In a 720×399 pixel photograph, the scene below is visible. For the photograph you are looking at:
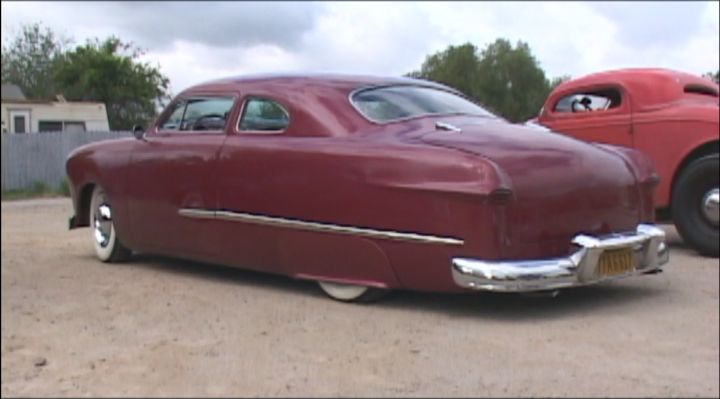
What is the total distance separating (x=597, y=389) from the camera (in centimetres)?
377

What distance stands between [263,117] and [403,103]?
0.90 meters

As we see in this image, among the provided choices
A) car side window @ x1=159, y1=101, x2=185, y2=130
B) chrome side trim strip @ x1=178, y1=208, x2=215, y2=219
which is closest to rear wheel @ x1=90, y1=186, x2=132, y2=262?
car side window @ x1=159, y1=101, x2=185, y2=130

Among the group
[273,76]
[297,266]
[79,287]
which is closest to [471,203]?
[297,266]

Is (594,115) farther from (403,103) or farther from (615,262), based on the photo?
(615,262)

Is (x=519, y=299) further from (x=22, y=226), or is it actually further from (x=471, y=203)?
(x=22, y=226)

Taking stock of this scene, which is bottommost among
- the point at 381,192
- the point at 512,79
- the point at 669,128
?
the point at 381,192

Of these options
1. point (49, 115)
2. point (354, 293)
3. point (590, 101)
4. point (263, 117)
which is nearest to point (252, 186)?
point (263, 117)

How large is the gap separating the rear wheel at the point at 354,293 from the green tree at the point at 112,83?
624 centimetres

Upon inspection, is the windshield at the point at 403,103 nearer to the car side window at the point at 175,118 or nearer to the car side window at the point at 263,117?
the car side window at the point at 263,117

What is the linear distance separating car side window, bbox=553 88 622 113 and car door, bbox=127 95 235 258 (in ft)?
12.4

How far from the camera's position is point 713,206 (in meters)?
7.27

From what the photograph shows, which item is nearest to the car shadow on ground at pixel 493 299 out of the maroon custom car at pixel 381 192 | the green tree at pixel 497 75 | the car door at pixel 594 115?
the maroon custom car at pixel 381 192

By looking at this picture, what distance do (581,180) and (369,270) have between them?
1.30m

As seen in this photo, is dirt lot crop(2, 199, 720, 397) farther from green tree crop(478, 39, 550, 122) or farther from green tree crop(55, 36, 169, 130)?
green tree crop(478, 39, 550, 122)
